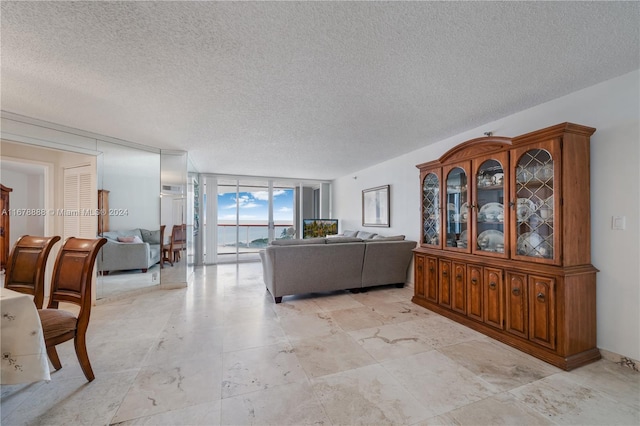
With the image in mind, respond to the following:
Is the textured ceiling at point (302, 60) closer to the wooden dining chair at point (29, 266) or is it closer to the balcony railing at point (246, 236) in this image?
the wooden dining chair at point (29, 266)

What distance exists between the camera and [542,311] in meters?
2.22

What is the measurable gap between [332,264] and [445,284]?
1549mm

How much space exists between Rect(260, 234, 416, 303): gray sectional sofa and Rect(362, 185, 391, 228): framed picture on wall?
2.87ft

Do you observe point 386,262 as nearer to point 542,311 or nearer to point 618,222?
point 542,311

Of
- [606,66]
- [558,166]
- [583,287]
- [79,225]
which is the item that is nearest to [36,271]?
[79,225]

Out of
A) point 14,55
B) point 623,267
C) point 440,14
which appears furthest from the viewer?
point 623,267

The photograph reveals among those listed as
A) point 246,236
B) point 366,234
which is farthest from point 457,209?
point 246,236

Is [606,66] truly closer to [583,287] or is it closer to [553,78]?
[553,78]

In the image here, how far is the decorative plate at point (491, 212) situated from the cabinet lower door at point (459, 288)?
1.89ft

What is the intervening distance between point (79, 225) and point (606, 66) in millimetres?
5918

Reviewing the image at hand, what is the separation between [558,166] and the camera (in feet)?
7.08

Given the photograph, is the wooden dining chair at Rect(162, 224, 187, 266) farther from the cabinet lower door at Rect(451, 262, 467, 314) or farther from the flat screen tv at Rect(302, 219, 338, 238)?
the cabinet lower door at Rect(451, 262, 467, 314)

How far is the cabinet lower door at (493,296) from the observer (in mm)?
2549

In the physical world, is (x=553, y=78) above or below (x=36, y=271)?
above
